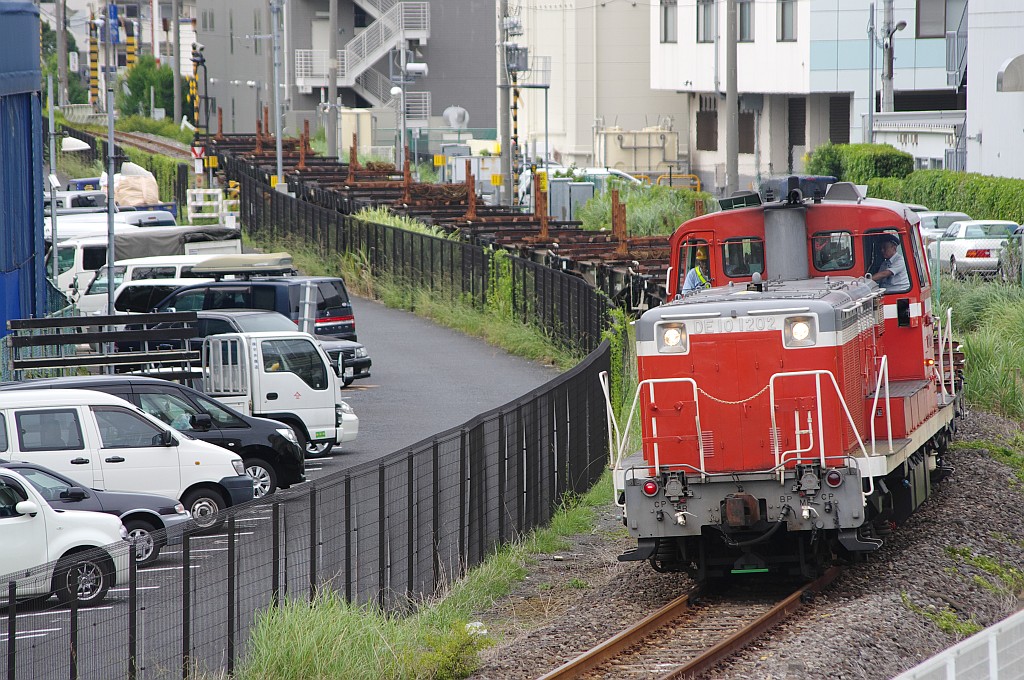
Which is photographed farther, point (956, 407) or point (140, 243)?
point (140, 243)

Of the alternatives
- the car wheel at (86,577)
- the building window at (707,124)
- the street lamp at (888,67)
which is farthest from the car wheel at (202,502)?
the building window at (707,124)

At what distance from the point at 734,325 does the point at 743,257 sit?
227cm

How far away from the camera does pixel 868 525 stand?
12734 mm

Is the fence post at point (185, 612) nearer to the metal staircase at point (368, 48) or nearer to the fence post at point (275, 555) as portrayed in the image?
the fence post at point (275, 555)

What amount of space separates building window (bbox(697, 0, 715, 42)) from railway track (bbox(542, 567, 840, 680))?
56533 mm

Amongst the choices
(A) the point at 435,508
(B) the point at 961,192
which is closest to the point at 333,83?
(B) the point at 961,192

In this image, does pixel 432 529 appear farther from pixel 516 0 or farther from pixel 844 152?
pixel 516 0

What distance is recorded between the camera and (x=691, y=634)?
1138 centimetres

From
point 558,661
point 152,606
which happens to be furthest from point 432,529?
point 152,606

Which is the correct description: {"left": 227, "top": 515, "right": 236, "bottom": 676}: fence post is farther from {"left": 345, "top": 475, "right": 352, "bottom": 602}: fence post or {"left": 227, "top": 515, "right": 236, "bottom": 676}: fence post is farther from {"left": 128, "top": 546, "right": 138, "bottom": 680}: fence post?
{"left": 345, "top": 475, "right": 352, "bottom": 602}: fence post

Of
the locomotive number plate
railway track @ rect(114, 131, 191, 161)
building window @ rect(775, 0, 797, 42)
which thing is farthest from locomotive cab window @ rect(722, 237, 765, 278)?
Result: railway track @ rect(114, 131, 191, 161)

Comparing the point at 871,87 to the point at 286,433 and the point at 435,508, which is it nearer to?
the point at 286,433

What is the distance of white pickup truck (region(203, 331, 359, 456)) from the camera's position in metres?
21.2

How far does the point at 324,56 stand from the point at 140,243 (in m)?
49.4
